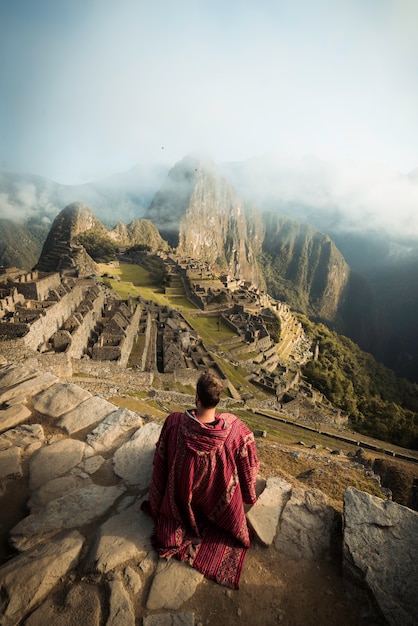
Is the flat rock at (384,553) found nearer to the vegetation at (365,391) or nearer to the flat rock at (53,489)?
the flat rock at (53,489)

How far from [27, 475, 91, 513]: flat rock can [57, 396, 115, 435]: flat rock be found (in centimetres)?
107

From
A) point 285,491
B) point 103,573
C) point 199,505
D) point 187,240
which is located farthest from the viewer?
point 187,240

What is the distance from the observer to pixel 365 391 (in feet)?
180

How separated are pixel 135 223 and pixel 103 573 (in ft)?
435

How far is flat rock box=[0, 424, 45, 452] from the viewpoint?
446 centimetres

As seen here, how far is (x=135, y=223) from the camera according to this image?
12575cm

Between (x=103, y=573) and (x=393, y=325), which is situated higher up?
(x=103, y=573)

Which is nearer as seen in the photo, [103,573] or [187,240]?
[103,573]

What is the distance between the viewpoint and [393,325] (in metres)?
175

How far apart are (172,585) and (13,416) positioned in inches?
145

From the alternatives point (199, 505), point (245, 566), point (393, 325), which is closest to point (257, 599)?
point (245, 566)

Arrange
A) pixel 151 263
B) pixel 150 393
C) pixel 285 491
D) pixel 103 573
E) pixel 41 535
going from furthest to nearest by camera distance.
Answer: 1. pixel 151 263
2. pixel 150 393
3. pixel 285 491
4. pixel 41 535
5. pixel 103 573

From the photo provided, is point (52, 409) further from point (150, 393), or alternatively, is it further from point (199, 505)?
point (150, 393)

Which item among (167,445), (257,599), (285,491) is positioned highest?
(167,445)
